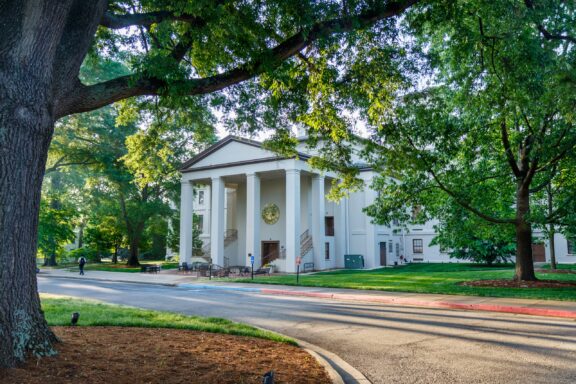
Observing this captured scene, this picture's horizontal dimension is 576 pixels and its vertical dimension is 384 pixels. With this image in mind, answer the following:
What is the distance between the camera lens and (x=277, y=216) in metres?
35.2

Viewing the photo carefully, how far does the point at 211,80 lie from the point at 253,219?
23117 mm

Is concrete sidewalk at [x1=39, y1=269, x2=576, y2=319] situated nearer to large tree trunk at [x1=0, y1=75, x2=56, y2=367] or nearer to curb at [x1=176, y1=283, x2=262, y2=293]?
curb at [x1=176, y1=283, x2=262, y2=293]

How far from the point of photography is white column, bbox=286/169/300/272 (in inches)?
1139

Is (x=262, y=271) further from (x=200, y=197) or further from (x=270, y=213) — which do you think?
(x=200, y=197)

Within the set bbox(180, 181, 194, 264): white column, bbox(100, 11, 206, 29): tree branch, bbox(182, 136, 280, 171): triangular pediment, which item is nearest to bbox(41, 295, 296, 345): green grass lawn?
bbox(100, 11, 206, 29): tree branch

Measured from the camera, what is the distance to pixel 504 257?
34.2 metres

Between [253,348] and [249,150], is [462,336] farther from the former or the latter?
[249,150]

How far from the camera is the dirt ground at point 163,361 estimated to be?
4.61 meters

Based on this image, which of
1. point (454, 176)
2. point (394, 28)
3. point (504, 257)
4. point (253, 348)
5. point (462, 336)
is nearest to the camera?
point (253, 348)

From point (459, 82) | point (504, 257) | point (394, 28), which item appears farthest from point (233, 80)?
point (504, 257)

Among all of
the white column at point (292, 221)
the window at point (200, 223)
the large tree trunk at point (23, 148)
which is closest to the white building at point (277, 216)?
the white column at point (292, 221)

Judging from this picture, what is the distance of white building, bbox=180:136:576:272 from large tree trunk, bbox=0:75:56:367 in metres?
23.7

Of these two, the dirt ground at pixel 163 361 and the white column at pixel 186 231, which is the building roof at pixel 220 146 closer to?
the white column at pixel 186 231

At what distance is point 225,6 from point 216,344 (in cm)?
600
